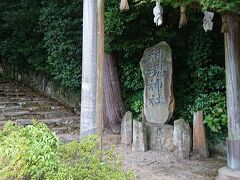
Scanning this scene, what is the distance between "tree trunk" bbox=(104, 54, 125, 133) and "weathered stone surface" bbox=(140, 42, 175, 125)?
1255mm

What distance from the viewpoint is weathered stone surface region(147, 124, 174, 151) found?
253 inches

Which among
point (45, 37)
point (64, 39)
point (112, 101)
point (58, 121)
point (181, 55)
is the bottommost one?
point (58, 121)

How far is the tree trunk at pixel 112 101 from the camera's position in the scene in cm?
814

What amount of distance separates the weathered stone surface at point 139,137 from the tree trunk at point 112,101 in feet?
4.66

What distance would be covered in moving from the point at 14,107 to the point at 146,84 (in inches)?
167

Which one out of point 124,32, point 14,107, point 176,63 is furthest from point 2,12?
point 176,63

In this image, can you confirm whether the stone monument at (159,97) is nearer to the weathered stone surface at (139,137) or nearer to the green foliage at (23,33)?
the weathered stone surface at (139,137)

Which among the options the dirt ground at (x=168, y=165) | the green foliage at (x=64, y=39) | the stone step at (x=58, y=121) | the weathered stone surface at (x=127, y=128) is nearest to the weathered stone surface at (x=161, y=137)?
the dirt ground at (x=168, y=165)

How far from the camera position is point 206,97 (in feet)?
21.7

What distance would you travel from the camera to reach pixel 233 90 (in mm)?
4785

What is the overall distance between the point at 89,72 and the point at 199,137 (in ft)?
8.67

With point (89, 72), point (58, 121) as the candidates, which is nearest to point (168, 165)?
point (89, 72)

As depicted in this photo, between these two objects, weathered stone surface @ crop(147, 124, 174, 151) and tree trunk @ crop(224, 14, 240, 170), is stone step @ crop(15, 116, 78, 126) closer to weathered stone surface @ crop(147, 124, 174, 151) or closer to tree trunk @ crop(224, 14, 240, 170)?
weathered stone surface @ crop(147, 124, 174, 151)

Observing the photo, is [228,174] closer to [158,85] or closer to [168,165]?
[168,165]
